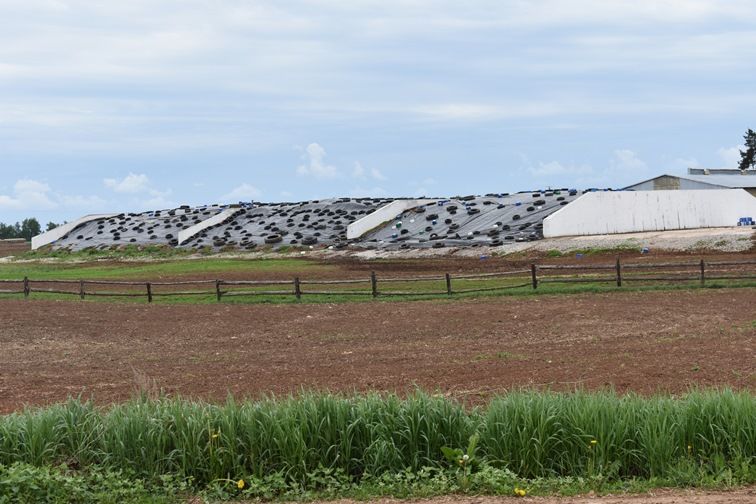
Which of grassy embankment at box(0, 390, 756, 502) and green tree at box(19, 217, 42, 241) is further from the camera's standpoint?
green tree at box(19, 217, 42, 241)

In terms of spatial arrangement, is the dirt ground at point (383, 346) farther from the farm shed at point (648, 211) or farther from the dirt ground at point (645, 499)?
the farm shed at point (648, 211)

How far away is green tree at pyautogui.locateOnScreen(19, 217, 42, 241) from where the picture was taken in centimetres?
10931

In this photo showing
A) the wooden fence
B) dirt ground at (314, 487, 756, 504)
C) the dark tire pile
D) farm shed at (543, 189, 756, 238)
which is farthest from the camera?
the dark tire pile

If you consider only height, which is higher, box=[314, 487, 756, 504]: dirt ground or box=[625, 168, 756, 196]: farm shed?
box=[625, 168, 756, 196]: farm shed

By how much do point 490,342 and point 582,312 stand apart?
4.85m

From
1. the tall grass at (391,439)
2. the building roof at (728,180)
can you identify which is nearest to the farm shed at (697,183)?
the building roof at (728,180)

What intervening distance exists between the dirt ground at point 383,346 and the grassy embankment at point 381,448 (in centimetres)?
81

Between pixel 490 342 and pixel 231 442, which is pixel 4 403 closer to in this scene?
pixel 231 442

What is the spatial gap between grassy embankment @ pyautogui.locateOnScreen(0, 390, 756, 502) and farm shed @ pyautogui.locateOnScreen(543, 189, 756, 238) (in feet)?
133

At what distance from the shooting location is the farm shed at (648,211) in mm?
49438

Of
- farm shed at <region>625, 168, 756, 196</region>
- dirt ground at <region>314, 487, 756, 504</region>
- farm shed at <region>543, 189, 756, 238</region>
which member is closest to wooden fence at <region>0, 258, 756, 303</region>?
farm shed at <region>543, 189, 756, 238</region>

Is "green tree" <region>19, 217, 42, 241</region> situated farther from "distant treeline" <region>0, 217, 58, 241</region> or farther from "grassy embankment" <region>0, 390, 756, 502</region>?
"grassy embankment" <region>0, 390, 756, 502</region>

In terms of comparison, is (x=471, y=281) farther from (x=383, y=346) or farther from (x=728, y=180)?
(x=728, y=180)

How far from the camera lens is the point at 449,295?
93.5 ft
